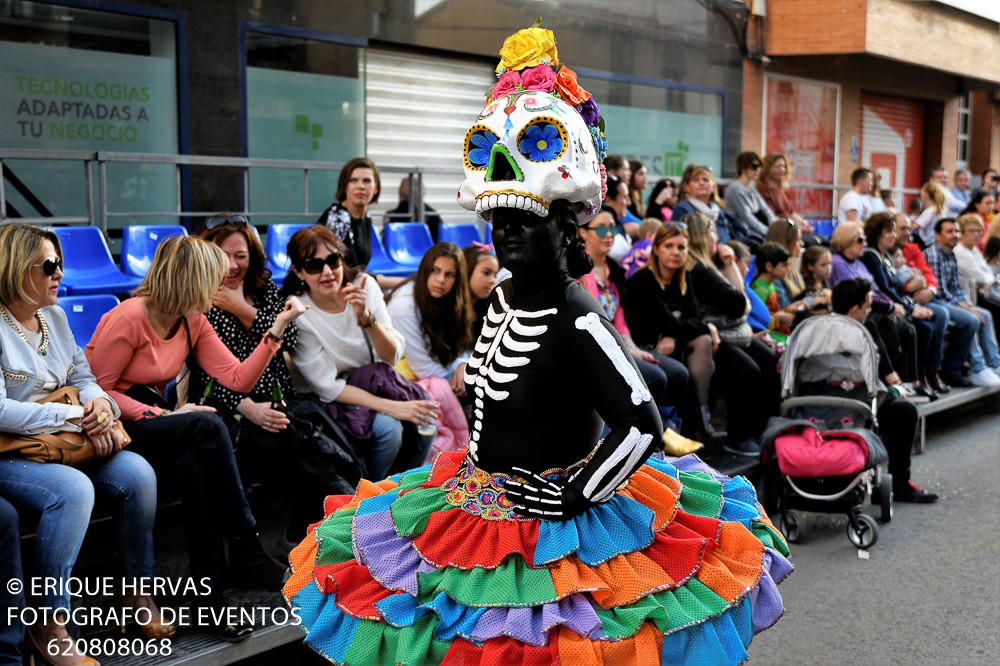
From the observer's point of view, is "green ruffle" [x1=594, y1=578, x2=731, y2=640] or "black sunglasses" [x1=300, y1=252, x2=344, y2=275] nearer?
"green ruffle" [x1=594, y1=578, x2=731, y2=640]

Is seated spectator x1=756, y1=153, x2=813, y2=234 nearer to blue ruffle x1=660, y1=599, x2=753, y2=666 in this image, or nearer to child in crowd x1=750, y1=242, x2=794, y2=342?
child in crowd x1=750, y1=242, x2=794, y2=342

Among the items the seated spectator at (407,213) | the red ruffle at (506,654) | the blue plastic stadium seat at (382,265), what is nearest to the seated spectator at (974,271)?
the seated spectator at (407,213)

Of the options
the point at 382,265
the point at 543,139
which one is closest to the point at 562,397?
the point at 543,139

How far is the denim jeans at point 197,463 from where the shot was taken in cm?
452

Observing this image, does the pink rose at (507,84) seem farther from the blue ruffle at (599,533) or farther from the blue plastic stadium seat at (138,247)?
the blue plastic stadium seat at (138,247)

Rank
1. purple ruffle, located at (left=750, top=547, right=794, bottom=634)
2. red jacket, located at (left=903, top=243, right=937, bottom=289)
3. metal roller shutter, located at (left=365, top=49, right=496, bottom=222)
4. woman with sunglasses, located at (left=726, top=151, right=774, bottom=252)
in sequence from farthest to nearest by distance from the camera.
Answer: metal roller shutter, located at (left=365, top=49, right=496, bottom=222), red jacket, located at (left=903, top=243, right=937, bottom=289), woman with sunglasses, located at (left=726, top=151, right=774, bottom=252), purple ruffle, located at (left=750, top=547, right=794, bottom=634)

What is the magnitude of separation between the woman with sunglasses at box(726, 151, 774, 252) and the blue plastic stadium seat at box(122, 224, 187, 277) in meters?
5.81

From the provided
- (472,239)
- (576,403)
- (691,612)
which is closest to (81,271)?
(472,239)

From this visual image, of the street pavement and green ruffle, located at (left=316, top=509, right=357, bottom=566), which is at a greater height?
green ruffle, located at (left=316, top=509, right=357, bottom=566)

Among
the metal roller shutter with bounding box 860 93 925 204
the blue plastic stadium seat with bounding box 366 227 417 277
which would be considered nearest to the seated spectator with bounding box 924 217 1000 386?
the blue plastic stadium seat with bounding box 366 227 417 277

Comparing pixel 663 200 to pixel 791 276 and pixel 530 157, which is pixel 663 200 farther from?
pixel 530 157

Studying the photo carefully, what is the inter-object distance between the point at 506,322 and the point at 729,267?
557 cm

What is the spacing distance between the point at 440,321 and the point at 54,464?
8.83 ft

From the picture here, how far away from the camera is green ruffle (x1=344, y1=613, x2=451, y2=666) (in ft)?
9.32
